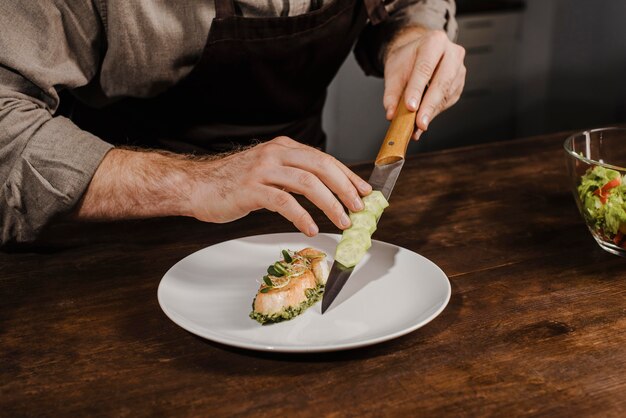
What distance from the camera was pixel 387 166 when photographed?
1.21 metres

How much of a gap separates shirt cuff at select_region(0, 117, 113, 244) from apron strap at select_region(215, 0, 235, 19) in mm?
404

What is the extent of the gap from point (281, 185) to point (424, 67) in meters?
0.45

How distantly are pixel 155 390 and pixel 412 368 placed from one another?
11.6 inches

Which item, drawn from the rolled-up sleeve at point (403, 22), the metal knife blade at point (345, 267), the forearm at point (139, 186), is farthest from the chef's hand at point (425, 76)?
the forearm at point (139, 186)


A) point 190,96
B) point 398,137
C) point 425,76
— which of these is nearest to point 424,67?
point 425,76

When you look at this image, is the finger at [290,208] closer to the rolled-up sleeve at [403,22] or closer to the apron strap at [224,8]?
the apron strap at [224,8]

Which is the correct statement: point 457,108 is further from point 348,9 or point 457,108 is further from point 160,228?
point 160,228

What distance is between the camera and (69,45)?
53.7 inches

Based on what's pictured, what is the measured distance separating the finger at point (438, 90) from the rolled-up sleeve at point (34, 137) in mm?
Answer: 520

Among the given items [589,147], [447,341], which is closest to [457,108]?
[589,147]

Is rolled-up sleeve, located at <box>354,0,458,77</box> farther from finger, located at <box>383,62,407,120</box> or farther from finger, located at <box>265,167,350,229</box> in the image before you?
finger, located at <box>265,167,350,229</box>

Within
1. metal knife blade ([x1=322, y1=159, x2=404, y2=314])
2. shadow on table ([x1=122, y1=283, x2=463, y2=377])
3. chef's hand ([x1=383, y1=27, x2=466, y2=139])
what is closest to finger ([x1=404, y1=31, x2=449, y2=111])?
chef's hand ([x1=383, y1=27, x2=466, y2=139])

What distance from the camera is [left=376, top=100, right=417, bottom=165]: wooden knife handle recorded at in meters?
1.21

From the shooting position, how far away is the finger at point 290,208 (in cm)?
108
